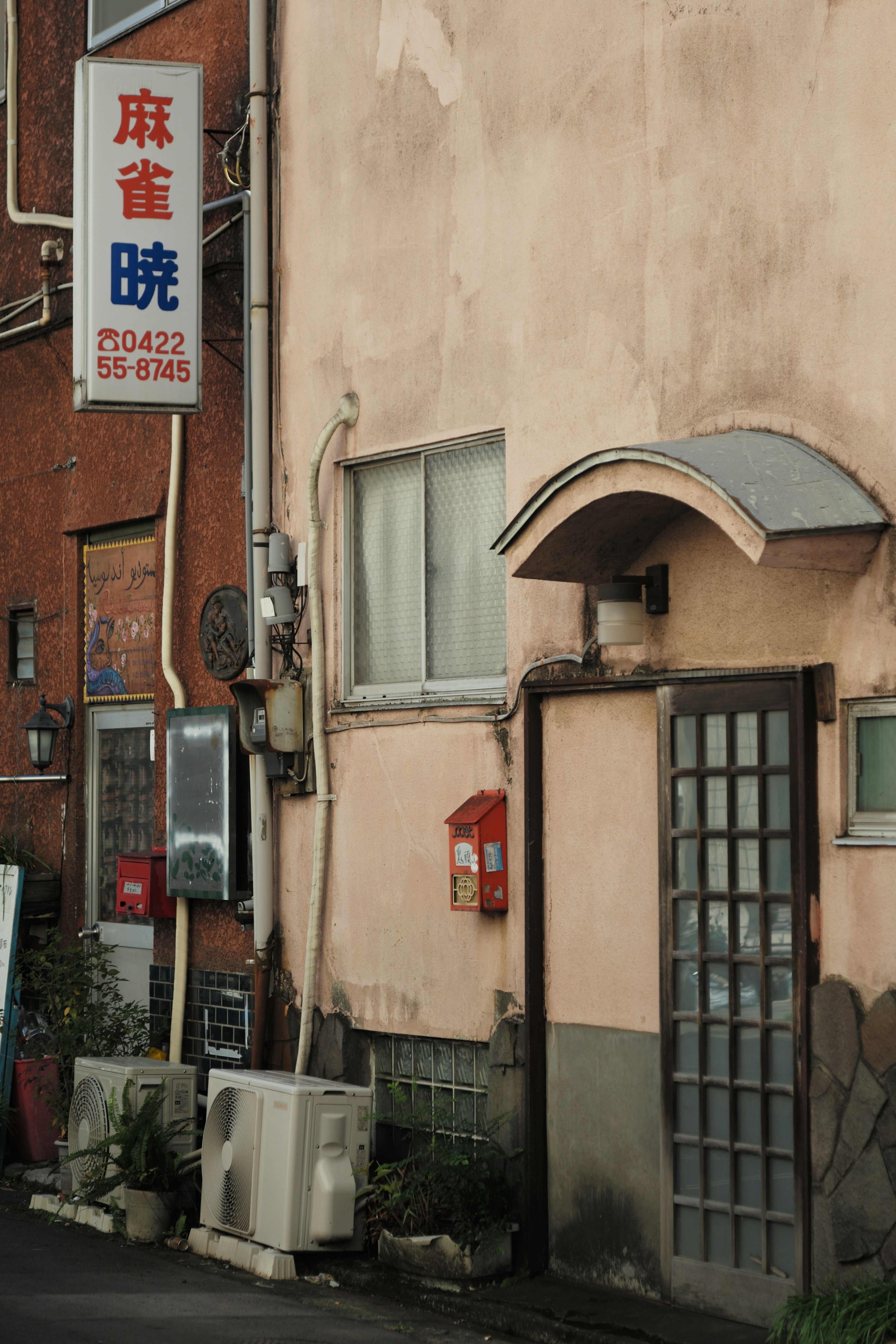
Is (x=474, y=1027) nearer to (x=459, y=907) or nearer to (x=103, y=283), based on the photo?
(x=459, y=907)

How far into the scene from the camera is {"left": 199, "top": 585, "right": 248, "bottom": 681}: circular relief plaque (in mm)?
10195

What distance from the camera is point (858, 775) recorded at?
6.79 metres

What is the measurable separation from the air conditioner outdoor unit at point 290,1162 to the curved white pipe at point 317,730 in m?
0.67

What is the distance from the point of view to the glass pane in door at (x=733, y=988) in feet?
23.0

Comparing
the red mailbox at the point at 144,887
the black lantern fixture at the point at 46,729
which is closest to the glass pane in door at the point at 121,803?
the black lantern fixture at the point at 46,729

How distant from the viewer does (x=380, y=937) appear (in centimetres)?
909

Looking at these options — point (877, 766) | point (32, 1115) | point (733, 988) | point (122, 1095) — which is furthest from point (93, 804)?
point (877, 766)

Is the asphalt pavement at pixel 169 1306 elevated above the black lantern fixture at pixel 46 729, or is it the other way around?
the black lantern fixture at pixel 46 729

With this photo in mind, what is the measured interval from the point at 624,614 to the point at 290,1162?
317 centimetres

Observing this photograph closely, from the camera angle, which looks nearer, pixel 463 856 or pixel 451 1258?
pixel 451 1258

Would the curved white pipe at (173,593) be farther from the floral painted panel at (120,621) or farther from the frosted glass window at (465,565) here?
the frosted glass window at (465,565)

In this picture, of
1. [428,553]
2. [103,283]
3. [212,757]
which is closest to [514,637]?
[428,553]

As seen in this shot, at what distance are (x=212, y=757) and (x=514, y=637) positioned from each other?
2671 mm

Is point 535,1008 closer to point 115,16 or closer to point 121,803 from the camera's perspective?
Answer: point 121,803
